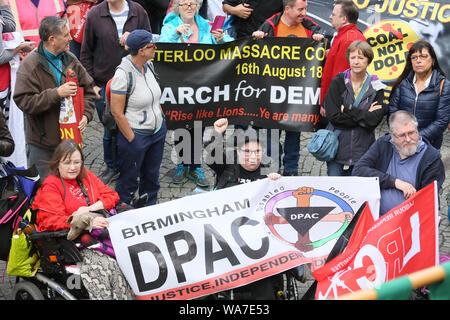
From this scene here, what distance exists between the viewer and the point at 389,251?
4730 mm

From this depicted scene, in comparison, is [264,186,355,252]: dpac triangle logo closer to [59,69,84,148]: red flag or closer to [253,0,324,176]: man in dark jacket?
[59,69,84,148]: red flag

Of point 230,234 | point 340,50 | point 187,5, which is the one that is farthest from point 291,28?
point 230,234

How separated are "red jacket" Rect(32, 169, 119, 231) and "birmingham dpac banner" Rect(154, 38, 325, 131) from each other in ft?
8.21

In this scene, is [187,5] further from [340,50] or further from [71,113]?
[71,113]

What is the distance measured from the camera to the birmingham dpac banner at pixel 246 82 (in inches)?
309

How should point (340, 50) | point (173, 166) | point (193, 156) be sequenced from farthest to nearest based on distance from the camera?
point (173, 166) < point (193, 156) < point (340, 50)

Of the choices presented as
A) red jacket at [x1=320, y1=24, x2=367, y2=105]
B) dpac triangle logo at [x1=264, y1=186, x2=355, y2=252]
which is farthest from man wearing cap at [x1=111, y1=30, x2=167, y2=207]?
red jacket at [x1=320, y1=24, x2=367, y2=105]

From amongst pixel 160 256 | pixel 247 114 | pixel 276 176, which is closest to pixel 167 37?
pixel 247 114

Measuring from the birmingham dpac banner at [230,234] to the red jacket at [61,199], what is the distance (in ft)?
1.47

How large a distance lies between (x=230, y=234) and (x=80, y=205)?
124 cm

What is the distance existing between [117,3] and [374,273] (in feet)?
15.5

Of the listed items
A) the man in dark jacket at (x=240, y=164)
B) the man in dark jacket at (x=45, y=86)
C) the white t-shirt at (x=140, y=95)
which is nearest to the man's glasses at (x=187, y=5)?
the white t-shirt at (x=140, y=95)

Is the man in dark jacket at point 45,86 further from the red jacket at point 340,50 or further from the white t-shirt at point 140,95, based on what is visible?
the red jacket at point 340,50

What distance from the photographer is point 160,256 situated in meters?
4.96
